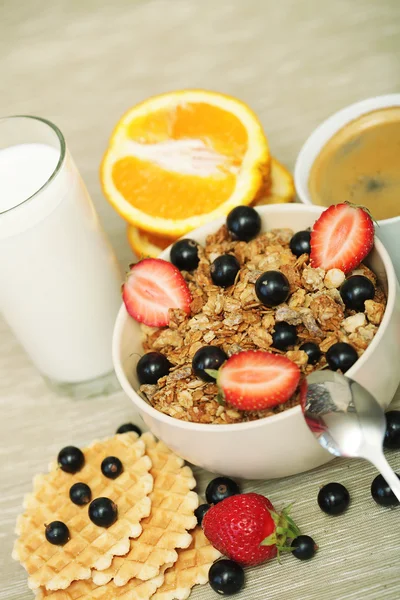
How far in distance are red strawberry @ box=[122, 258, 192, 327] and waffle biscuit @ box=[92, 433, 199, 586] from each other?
251 millimetres

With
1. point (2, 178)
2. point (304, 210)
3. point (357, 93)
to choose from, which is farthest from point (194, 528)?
point (357, 93)

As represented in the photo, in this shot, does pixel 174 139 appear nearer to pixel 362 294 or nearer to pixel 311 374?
pixel 362 294

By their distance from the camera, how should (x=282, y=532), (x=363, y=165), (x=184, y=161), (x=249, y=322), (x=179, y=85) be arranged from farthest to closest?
(x=179, y=85) < (x=184, y=161) < (x=363, y=165) < (x=249, y=322) < (x=282, y=532)

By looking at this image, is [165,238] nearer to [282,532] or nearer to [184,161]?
[184,161]

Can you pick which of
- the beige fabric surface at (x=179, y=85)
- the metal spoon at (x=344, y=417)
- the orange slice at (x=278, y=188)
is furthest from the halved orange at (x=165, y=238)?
the metal spoon at (x=344, y=417)

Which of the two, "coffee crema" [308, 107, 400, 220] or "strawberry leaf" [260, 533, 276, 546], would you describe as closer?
"strawberry leaf" [260, 533, 276, 546]

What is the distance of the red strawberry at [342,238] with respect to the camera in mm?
1221

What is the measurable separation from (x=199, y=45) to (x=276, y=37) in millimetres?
223

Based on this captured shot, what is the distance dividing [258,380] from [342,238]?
30 cm

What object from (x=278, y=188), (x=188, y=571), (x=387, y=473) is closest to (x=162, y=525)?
(x=188, y=571)

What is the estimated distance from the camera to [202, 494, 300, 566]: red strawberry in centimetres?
109

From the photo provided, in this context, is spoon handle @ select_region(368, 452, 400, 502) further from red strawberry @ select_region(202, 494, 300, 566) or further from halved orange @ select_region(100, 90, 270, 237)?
halved orange @ select_region(100, 90, 270, 237)

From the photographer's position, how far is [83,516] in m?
1.30

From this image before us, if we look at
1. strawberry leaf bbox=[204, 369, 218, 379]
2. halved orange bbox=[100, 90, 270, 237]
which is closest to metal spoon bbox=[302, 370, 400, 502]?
strawberry leaf bbox=[204, 369, 218, 379]
